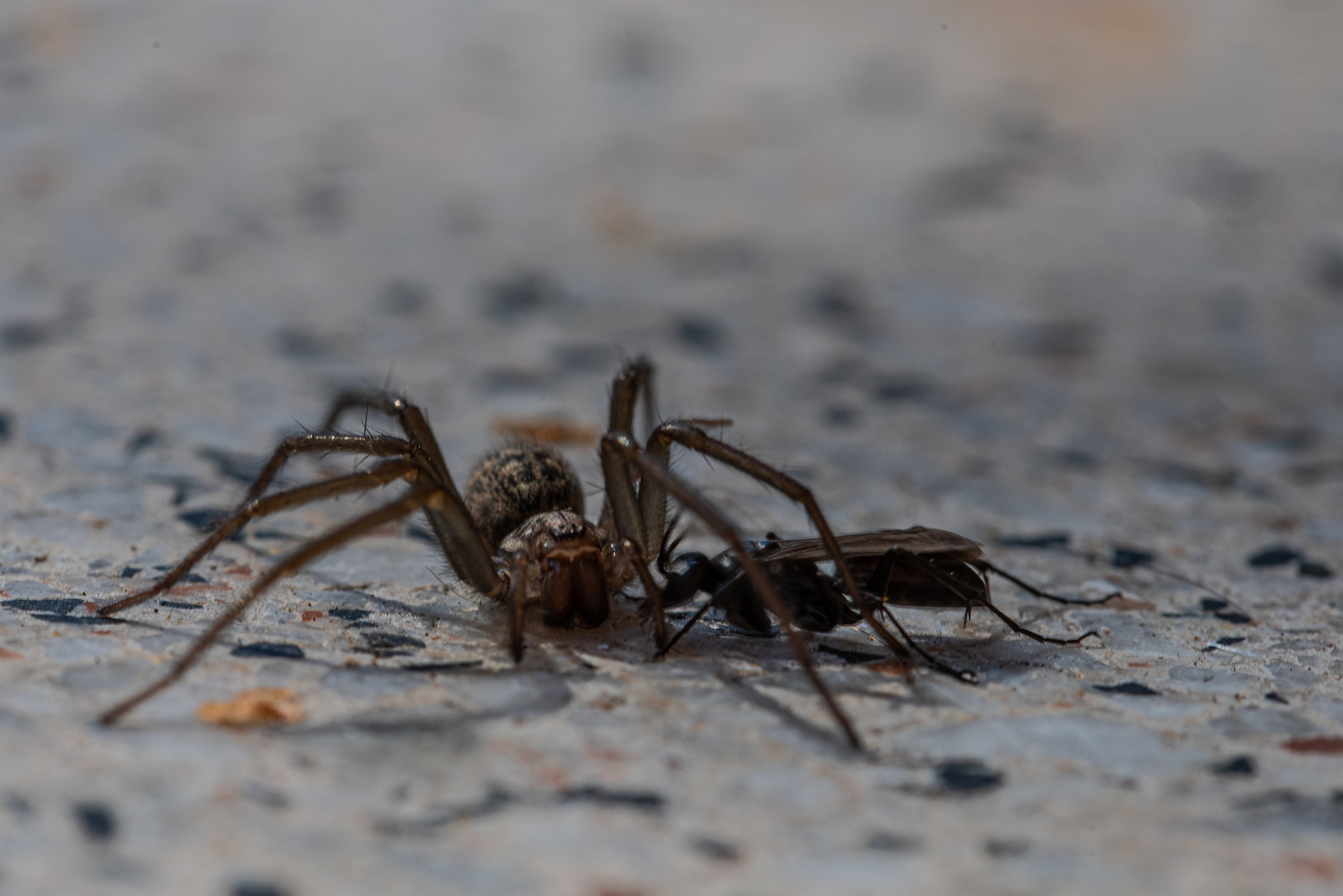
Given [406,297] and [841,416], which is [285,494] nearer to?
[841,416]

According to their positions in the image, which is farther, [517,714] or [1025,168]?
[1025,168]

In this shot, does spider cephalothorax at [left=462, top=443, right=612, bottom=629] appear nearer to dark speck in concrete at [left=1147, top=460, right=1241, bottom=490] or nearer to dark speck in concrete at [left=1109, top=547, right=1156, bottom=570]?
dark speck in concrete at [left=1109, top=547, right=1156, bottom=570]

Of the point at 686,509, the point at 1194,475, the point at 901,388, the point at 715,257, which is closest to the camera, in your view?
the point at 686,509

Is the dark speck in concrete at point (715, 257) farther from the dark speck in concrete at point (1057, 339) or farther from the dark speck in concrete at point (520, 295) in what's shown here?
the dark speck in concrete at point (1057, 339)

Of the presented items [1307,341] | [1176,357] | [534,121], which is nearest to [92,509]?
[534,121]

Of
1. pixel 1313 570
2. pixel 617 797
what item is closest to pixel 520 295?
pixel 1313 570

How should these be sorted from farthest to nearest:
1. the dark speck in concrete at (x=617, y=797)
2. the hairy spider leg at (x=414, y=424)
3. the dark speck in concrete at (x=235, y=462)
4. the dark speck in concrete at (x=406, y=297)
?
1. the dark speck in concrete at (x=406, y=297)
2. the dark speck in concrete at (x=235, y=462)
3. the hairy spider leg at (x=414, y=424)
4. the dark speck in concrete at (x=617, y=797)

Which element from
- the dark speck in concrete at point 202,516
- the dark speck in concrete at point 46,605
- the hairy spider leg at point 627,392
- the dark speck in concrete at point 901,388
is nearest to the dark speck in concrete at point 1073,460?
the dark speck in concrete at point 901,388

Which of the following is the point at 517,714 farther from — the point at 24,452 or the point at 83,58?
the point at 83,58
